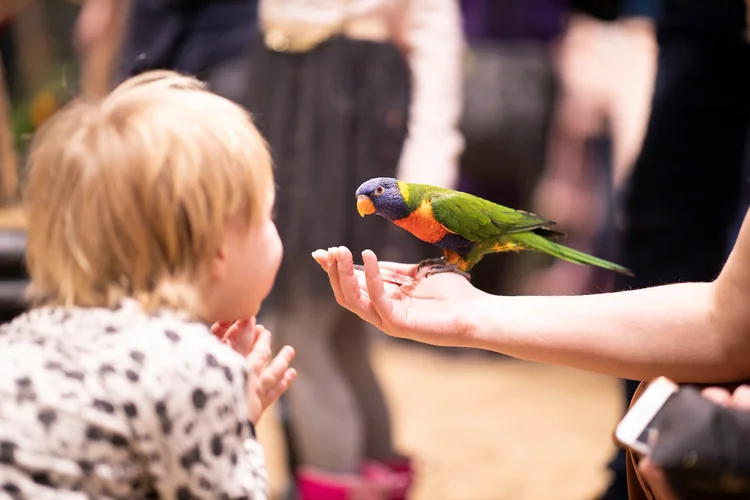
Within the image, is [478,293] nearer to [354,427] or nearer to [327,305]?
[327,305]

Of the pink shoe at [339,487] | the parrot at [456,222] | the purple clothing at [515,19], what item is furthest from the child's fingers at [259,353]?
the purple clothing at [515,19]

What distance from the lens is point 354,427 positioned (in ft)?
4.98

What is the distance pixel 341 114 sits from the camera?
1.18 m

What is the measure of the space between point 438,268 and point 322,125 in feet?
1.49

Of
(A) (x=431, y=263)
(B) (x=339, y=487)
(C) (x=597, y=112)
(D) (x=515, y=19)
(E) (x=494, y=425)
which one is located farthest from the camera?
(E) (x=494, y=425)

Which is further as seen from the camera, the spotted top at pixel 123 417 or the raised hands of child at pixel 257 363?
the raised hands of child at pixel 257 363

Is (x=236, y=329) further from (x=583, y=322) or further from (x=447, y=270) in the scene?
(x=583, y=322)

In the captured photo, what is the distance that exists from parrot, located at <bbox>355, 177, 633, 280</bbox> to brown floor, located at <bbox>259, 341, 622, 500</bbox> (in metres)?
0.83

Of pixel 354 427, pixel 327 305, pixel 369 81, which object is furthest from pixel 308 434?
pixel 369 81

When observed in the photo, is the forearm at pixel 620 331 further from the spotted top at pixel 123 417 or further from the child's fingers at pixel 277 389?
the spotted top at pixel 123 417

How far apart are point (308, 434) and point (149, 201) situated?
942mm

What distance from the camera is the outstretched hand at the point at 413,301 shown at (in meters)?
0.79

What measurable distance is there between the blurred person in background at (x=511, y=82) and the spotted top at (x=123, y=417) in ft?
3.56

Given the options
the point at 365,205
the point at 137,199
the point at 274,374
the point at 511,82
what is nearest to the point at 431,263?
the point at 365,205
